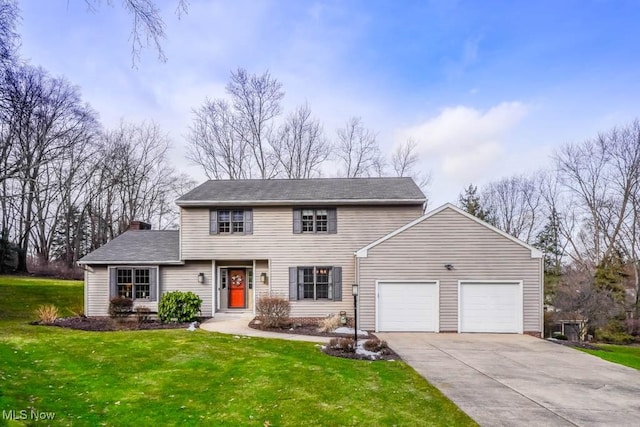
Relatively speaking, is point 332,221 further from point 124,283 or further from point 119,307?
point 124,283

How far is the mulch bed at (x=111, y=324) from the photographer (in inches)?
487

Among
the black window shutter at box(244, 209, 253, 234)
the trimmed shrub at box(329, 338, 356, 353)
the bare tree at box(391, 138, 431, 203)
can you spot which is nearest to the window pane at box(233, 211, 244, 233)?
the black window shutter at box(244, 209, 253, 234)

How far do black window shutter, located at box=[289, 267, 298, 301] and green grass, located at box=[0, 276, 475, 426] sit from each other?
14.7 ft

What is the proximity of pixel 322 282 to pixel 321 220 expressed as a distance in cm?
249

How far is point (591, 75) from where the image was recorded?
15.4 meters

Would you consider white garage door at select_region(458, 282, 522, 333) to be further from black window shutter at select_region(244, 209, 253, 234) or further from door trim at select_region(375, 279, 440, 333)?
black window shutter at select_region(244, 209, 253, 234)

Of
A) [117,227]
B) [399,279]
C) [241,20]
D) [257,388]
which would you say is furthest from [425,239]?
[117,227]

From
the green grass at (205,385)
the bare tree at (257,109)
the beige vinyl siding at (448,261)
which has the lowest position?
the green grass at (205,385)

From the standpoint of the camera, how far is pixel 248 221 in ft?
50.3

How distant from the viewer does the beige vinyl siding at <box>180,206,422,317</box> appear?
15.0 meters

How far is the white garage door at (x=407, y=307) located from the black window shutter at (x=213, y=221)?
6975mm

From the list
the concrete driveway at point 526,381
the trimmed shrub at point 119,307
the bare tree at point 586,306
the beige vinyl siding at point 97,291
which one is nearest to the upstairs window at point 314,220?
the concrete driveway at point 526,381

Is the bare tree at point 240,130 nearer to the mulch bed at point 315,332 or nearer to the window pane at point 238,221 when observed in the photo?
the window pane at point 238,221

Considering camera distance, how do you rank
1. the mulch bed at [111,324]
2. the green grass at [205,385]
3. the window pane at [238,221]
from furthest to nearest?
the window pane at [238,221] → the mulch bed at [111,324] → the green grass at [205,385]
